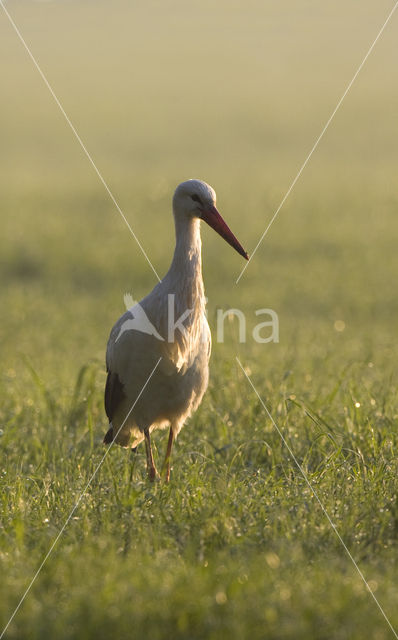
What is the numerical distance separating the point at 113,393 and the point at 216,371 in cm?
202

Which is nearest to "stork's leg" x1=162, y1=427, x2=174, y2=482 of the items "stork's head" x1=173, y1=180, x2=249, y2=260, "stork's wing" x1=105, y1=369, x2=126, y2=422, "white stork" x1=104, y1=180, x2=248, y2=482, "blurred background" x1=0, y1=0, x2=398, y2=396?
"white stork" x1=104, y1=180, x2=248, y2=482

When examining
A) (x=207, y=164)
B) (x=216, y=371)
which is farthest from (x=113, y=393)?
(x=207, y=164)

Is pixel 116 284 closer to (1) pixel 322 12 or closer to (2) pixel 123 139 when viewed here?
(2) pixel 123 139

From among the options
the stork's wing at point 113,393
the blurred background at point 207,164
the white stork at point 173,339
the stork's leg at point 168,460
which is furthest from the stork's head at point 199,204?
the blurred background at point 207,164

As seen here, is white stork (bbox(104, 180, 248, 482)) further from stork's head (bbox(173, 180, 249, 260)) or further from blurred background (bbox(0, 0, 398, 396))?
blurred background (bbox(0, 0, 398, 396))

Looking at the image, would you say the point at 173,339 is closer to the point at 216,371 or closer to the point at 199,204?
the point at 199,204

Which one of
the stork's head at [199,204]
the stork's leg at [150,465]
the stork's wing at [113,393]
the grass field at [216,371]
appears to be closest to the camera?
the grass field at [216,371]

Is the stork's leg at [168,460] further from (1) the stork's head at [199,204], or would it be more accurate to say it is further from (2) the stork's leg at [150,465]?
(1) the stork's head at [199,204]

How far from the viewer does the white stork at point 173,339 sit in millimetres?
4703

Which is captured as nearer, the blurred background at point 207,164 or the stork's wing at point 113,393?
the stork's wing at point 113,393

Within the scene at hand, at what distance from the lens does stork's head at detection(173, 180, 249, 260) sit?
4.70 metres

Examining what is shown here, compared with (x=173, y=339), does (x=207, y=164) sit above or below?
below

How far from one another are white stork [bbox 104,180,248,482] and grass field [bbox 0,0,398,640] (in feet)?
0.99

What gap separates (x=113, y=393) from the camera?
16.8 feet
